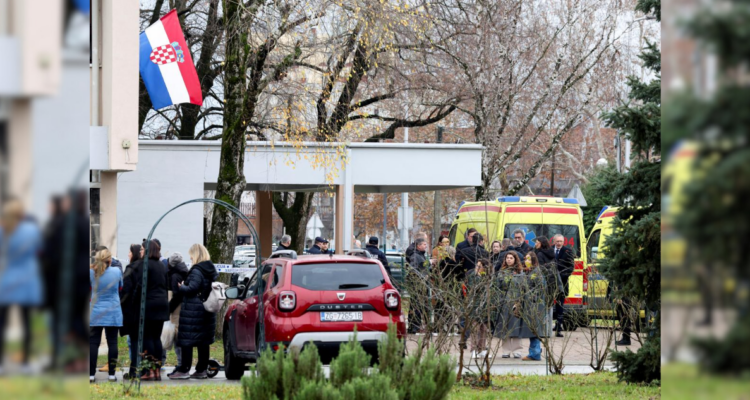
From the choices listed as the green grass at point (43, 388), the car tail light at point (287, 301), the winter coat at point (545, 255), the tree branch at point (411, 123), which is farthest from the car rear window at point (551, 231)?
the green grass at point (43, 388)

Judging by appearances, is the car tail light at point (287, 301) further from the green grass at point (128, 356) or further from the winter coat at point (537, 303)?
the winter coat at point (537, 303)

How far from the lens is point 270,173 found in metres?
20.4

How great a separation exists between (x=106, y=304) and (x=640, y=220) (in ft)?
21.5

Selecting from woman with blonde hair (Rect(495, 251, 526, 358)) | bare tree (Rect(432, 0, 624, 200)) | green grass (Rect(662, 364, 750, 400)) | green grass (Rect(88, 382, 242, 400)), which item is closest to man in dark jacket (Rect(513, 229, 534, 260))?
woman with blonde hair (Rect(495, 251, 526, 358))

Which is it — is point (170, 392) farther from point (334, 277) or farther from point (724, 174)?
point (724, 174)

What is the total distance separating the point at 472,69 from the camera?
24.2 m

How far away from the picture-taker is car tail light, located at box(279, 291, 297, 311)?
1113 cm

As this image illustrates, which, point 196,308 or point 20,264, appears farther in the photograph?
point 196,308

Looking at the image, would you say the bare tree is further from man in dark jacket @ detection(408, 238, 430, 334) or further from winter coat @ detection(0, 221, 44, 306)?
winter coat @ detection(0, 221, 44, 306)

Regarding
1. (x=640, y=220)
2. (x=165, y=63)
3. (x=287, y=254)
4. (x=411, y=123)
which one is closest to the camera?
(x=640, y=220)

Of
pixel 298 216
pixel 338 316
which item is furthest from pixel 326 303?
pixel 298 216

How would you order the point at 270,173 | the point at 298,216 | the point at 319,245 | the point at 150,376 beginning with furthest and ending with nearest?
the point at 298,216 < the point at 270,173 < the point at 319,245 < the point at 150,376

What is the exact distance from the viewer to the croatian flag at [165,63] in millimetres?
15883

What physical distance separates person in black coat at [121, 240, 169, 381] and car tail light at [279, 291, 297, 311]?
149cm
